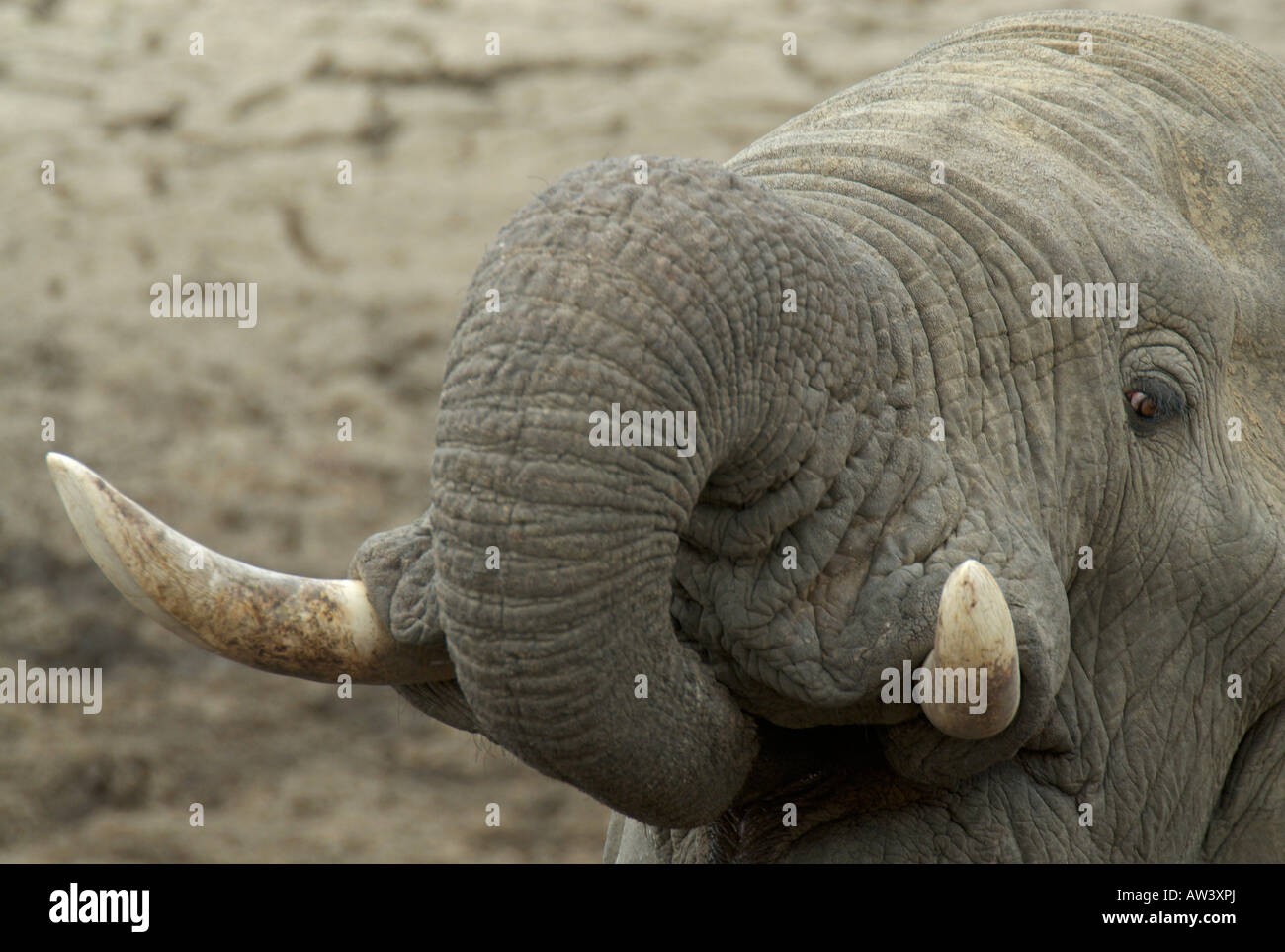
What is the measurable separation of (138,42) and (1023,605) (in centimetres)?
542

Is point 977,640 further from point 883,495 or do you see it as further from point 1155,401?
point 1155,401

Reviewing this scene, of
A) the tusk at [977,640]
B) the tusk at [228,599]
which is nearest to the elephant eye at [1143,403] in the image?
the tusk at [977,640]

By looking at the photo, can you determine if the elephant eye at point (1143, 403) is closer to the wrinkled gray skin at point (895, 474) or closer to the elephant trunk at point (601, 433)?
the wrinkled gray skin at point (895, 474)

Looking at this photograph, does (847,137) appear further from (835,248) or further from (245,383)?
(245,383)

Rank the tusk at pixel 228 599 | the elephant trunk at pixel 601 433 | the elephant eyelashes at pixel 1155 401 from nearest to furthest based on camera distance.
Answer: the elephant trunk at pixel 601 433 < the tusk at pixel 228 599 < the elephant eyelashes at pixel 1155 401

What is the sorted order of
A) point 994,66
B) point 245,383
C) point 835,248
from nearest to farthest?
point 835,248 → point 994,66 → point 245,383

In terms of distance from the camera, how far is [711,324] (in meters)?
1.84

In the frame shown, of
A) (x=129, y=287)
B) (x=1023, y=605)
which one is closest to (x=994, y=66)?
(x=1023, y=605)

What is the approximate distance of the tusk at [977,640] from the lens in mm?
1876

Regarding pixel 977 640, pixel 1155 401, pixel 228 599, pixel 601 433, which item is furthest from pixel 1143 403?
pixel 228 599

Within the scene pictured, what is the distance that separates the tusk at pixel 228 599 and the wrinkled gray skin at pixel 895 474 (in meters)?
0.06

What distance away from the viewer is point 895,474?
6.57 feet

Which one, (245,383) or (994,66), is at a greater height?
(994,66)

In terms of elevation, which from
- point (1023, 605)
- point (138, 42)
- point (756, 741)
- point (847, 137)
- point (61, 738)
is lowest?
point (61, 738)
